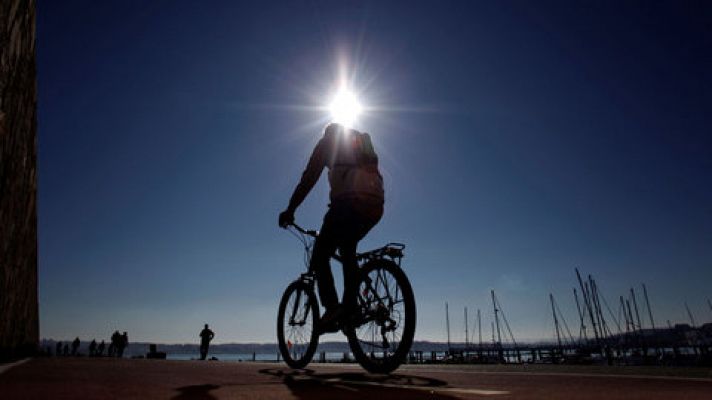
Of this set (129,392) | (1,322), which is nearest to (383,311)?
(129,392)

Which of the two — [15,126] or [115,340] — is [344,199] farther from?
[115,340]

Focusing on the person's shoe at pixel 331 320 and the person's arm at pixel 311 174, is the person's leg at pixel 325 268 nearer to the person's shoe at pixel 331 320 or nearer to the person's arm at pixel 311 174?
the person's shoe at pixel 331 320

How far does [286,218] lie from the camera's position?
526cm

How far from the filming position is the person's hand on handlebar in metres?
5.24

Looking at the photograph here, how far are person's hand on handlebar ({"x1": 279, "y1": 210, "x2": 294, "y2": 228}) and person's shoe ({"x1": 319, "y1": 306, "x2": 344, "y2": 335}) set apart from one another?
49.8 inches

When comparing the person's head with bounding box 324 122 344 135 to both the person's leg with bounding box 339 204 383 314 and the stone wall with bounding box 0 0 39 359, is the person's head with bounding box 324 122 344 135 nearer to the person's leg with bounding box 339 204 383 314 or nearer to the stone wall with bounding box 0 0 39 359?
the person's leg with bounding box 339 204 383 314

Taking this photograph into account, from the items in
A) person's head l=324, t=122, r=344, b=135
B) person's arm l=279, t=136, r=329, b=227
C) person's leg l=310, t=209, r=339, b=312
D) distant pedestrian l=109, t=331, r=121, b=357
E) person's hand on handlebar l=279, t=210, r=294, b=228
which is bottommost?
distant pedestrian l=109, t=331, r=121, b=357

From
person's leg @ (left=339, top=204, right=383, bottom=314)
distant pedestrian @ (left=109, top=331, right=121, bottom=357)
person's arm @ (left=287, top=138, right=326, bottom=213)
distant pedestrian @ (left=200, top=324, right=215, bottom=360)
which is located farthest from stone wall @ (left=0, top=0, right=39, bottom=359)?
distant pedestrian @ (left=109, top=331, right=121, bottom=357)

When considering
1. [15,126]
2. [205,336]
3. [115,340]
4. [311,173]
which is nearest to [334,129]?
[311,173]

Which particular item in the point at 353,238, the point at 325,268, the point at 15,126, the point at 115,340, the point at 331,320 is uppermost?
the point at 15,126

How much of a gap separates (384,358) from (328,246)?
53.0 inches

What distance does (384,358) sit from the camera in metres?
4.07

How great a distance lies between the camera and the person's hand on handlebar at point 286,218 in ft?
17.2

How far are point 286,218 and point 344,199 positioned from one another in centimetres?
131
